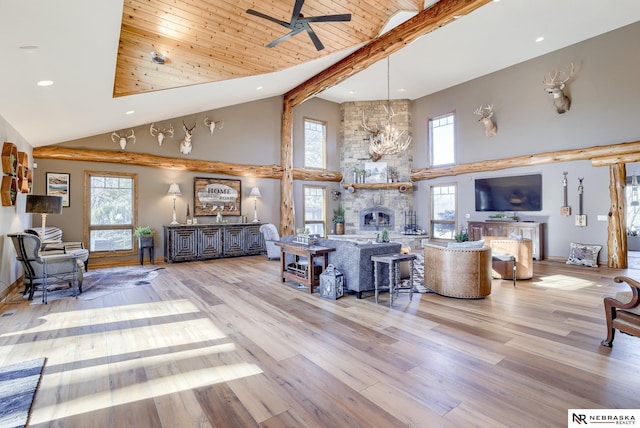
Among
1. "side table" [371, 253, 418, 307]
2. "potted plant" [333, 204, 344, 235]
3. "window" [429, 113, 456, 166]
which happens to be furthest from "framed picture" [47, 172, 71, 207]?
"window" [429, 113, 456, 166]

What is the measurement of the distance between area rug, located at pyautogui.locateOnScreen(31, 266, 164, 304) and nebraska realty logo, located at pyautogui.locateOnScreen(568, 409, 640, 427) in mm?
5539

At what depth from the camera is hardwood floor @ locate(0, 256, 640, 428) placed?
1936 mm

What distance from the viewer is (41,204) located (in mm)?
4520

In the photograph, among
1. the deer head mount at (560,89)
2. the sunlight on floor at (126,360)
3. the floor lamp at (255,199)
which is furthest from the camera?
the floor lamp at (255,199)

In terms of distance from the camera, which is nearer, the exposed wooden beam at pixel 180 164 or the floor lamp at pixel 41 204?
the floor lamp at pixel 41 204

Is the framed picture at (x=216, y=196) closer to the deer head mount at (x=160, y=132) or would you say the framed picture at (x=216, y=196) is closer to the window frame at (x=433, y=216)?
the deer head mount at (x=160, y=132)

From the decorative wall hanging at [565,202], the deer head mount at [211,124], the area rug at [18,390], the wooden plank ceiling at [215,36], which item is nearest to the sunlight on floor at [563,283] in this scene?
the decorative wall hanging at [565,202]

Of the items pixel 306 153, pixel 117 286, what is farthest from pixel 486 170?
pixel 117 286

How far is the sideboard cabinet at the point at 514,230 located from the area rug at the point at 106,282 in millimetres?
8126

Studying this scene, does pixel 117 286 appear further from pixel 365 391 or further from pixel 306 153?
pixel 306 153

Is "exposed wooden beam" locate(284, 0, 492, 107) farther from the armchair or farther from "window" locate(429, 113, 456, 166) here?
the armchair

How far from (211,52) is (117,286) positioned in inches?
169

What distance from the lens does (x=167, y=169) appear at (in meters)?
7.79

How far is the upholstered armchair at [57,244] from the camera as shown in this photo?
526cm
